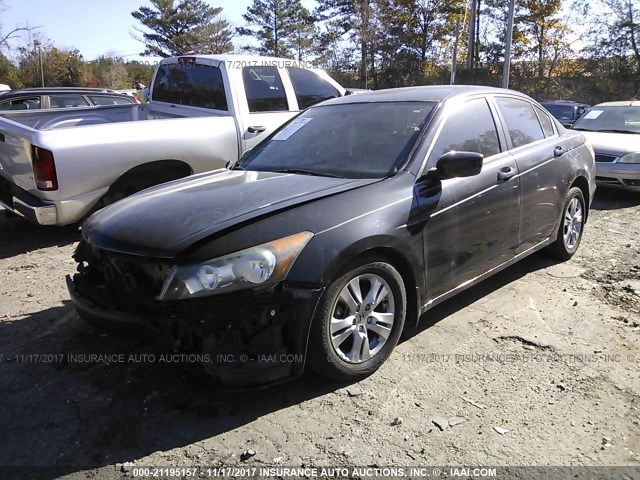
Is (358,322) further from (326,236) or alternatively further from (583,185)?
(583,185)

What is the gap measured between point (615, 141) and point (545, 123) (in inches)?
177

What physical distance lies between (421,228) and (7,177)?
15.2ft

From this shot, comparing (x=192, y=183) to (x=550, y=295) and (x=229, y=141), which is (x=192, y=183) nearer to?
(x=229, y=141)

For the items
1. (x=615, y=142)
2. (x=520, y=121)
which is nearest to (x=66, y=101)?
(x=520, y=121)

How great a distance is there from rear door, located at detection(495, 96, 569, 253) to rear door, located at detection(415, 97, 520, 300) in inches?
6.3

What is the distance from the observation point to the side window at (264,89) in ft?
21.0

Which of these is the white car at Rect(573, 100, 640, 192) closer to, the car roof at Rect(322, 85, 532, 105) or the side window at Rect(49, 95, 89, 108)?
the car roof at Rect(322, 85, 532, 105)

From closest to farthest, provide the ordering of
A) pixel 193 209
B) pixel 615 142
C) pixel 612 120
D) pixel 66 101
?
pixel 193 209 → pixel 615 142 → pixel 612 120 → pixel 66 101

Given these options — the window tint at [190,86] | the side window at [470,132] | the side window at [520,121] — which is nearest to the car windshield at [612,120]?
the side window at [520,121]

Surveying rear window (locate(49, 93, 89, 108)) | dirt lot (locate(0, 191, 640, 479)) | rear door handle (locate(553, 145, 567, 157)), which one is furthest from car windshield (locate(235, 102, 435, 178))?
rear window (locate(49, 93, 89, 108))

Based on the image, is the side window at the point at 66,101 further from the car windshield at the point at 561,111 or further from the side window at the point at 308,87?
the car windshield at the point at 561,111

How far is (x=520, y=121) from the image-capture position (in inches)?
177

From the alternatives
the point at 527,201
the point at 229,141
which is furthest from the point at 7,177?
the point at 527,201

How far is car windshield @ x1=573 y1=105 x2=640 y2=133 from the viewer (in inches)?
357
